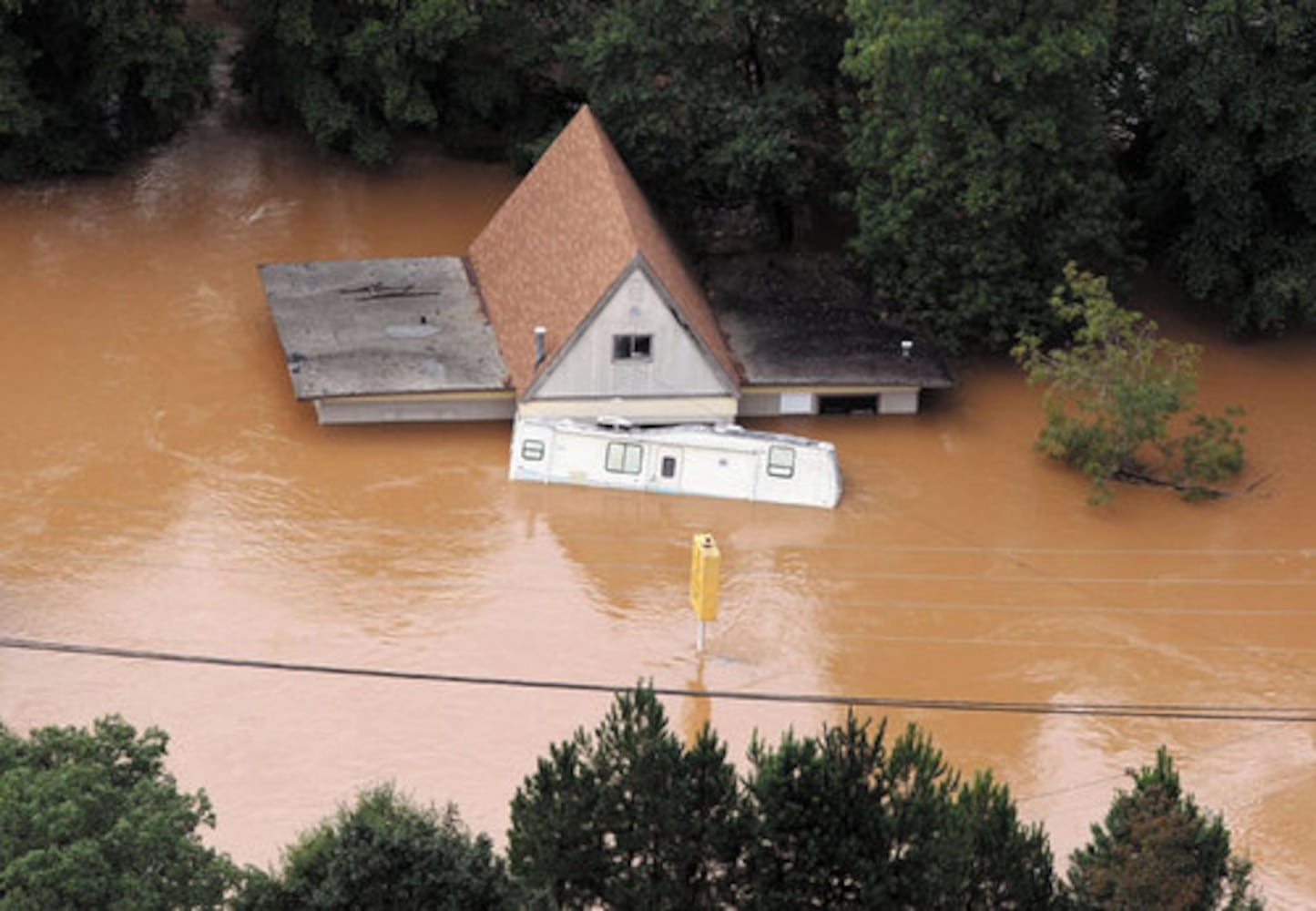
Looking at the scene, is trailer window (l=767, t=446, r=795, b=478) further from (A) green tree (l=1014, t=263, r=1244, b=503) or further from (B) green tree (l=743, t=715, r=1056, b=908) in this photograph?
(B) green tree (l=743, t=715, r=1056, b=908)

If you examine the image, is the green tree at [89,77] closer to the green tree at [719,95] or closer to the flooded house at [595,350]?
the flooded house at [595,350]

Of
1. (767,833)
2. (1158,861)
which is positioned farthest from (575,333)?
(1158,861)

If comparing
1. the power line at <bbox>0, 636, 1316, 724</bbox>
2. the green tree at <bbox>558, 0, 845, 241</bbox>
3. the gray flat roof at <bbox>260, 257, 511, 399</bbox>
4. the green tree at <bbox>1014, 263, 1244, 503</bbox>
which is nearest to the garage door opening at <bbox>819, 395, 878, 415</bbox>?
the green tree at <bbox>1014, 263, 1244, 503</bbox>

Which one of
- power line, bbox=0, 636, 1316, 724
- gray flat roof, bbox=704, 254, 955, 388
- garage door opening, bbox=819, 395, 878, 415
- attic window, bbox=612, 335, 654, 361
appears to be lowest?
power line, bbox=0, 636, 1316, 724

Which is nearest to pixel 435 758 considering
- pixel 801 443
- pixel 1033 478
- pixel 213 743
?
pixel 213 743

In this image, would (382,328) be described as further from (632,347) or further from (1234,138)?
(1234,138)
